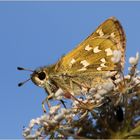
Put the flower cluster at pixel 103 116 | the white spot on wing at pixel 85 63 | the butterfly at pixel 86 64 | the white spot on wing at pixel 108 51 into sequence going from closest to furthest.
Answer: the flower cluster at pixel 103 116
the butterfly at pixel 86 64
the white spot on wing at pixel 108 51
the white spot on wing at pixel 85 63

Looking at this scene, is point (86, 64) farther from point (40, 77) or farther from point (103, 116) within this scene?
point (103, 116)

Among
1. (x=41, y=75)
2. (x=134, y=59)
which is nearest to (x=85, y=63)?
(x=41, y=75)

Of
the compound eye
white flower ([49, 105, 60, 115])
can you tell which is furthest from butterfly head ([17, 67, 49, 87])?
white flower ([49, 105, 60, 115])

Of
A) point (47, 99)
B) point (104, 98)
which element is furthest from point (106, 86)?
point (47, 99)

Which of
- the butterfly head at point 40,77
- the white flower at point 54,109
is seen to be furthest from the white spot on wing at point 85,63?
the white flower at point 54,109

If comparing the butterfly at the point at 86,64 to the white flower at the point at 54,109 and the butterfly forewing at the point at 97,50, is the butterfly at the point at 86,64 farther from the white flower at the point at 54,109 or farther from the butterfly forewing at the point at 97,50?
the white flower at the point at 54,109

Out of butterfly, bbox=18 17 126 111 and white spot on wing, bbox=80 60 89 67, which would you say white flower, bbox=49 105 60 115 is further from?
white spot on wing, bbox=80 60 89 67

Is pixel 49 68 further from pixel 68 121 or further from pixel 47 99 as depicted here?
pixel 68 121
